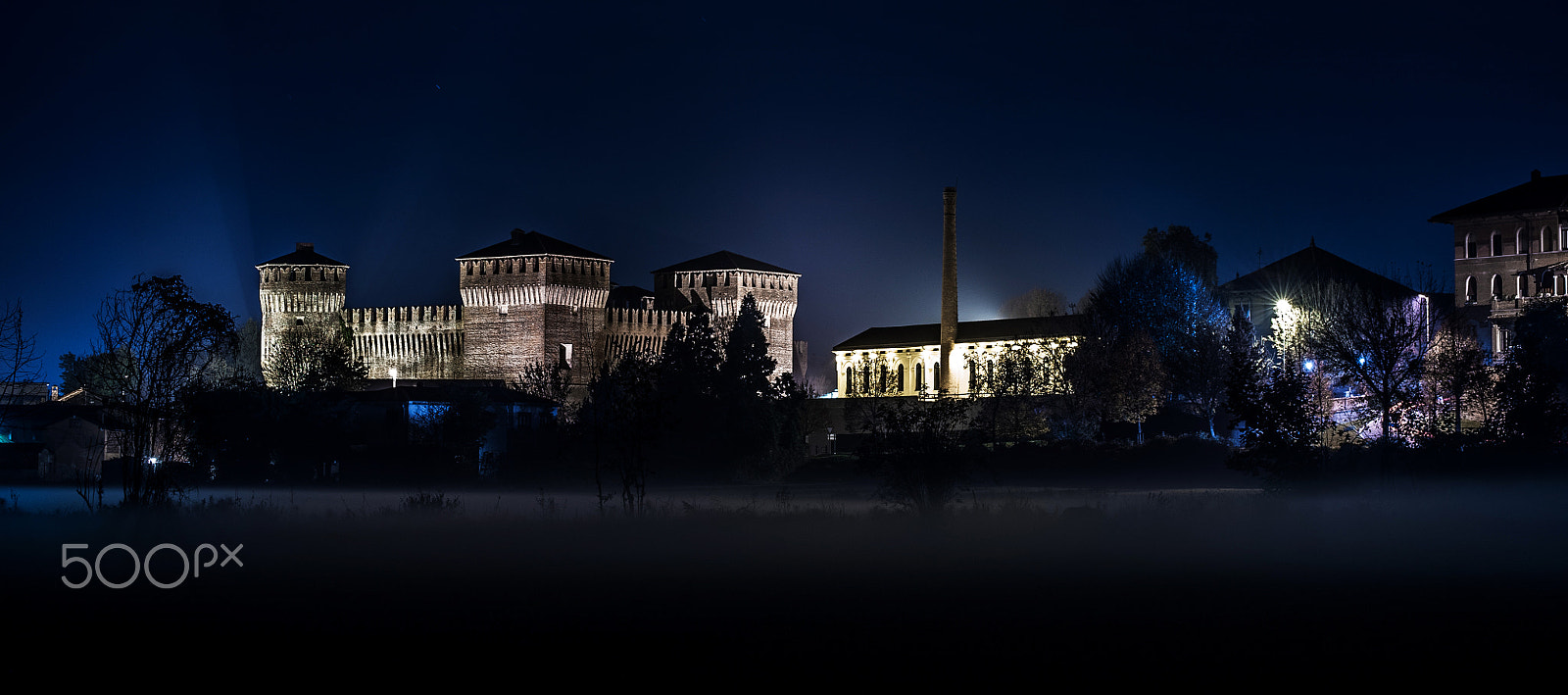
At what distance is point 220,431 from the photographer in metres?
40.2

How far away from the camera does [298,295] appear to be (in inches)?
3014

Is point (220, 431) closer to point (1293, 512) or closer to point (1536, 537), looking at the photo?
point (1293, 512)

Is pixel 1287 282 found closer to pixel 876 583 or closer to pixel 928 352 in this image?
pixel 928 352

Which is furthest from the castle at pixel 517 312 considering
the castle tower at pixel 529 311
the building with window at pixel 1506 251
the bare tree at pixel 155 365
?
the bare tree at pixel 155 365

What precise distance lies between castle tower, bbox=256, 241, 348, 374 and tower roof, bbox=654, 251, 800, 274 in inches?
737

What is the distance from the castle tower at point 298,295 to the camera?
7612 centimetres

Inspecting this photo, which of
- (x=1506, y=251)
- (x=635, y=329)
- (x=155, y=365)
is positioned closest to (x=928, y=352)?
(x=635, y=329)

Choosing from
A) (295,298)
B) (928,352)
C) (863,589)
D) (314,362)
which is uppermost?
(295,298)

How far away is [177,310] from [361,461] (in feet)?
60.6

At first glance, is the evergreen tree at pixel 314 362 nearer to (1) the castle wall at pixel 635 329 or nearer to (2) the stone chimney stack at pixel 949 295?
(1) the castle wall at pixel 635 329

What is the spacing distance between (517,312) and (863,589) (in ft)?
184

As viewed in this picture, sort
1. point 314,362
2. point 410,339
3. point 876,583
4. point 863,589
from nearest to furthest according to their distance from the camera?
point 863,589
point 876,583
point 314,362
point 410,339

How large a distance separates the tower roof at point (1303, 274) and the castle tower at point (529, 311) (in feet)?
103

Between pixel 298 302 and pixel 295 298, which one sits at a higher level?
pixel 295 298
